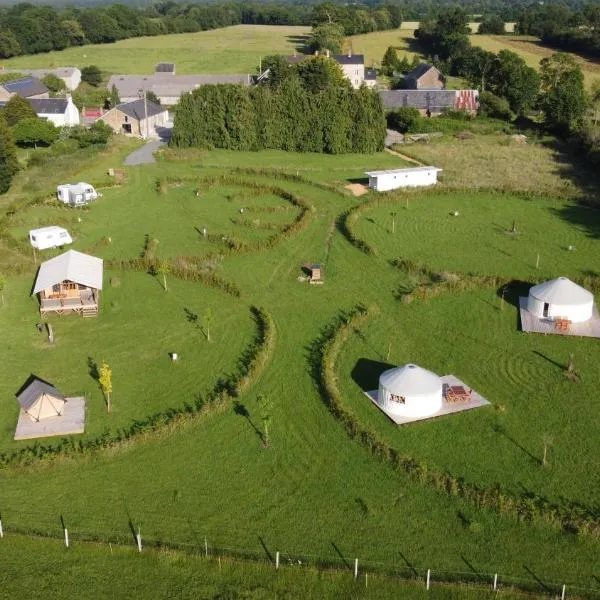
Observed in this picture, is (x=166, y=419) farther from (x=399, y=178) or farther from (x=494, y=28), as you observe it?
(x=494, y=28)

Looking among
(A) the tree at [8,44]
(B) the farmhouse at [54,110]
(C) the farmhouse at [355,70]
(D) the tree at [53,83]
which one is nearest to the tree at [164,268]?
(B) the farmhouse at [54,110]

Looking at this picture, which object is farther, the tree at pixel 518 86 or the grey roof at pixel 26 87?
the grey roof at pixel 26 87

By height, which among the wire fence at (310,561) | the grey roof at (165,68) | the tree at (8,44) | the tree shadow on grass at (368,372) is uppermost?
the tree at (8,44)

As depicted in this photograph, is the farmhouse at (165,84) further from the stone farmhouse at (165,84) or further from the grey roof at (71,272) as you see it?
the grey roof at (71,272)

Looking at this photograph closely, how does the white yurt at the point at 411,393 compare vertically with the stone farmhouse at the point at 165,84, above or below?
below

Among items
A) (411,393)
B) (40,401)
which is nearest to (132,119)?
(40,401)
